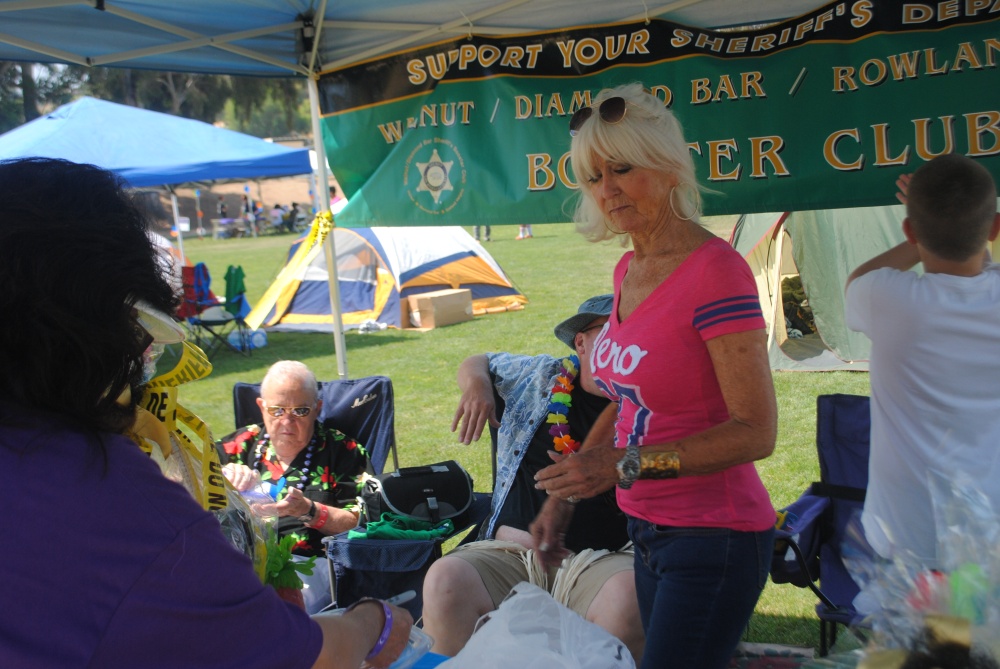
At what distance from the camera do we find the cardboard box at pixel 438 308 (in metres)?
10.8

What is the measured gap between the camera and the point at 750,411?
159 centimetres

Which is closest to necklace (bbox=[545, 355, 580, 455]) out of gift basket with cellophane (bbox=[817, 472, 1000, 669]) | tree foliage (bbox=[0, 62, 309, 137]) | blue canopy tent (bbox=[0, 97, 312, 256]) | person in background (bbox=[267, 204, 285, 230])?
gift basket with cellophane (bbox=[817, 472, 1000, 669])

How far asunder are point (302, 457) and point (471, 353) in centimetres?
568

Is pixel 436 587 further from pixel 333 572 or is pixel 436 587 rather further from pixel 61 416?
pixel 61 416

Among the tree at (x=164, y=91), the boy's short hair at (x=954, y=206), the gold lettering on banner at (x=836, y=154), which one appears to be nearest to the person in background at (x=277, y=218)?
the tree at (x=164, y=91)

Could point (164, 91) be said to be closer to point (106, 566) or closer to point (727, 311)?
point (727, 311)

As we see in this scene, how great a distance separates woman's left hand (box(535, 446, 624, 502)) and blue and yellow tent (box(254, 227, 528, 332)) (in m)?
9.23

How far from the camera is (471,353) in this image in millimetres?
9133

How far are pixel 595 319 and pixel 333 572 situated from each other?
1.40m

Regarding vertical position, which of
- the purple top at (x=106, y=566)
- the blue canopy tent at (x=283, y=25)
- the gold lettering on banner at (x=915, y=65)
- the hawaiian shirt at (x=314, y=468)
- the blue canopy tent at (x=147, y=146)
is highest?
the blue canopy tent at (x=147, y=146)

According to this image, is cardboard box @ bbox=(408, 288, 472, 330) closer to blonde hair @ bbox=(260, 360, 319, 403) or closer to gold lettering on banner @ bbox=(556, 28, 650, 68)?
blonde hair @ bbox=(260, 360, 319, 403)

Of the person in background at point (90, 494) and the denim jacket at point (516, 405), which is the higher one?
the person in background at point (90, 494)

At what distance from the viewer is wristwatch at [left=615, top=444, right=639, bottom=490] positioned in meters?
1.65

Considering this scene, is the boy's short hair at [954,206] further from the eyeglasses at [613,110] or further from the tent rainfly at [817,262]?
the tent rainfly at [817,262]
